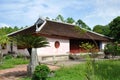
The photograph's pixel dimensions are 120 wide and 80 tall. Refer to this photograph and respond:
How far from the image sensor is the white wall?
77.3 ft

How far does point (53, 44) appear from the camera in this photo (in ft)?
79.1

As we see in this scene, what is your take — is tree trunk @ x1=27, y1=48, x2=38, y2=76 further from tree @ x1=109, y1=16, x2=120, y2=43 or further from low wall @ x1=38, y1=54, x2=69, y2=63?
tree @ x1=109, y1=16, x2=120, y2=43

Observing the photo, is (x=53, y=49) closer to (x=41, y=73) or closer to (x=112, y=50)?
(x=112, y=50)

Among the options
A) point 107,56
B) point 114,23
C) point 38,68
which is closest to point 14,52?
point 107,56

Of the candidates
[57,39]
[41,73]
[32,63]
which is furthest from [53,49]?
[41,73]

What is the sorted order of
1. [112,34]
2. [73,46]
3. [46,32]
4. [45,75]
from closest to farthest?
1. [45,75]
2. [46,32]
3. [73,46]
4. [112,34]

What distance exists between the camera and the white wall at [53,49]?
2355 centimetres

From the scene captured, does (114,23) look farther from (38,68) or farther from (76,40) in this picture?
(38,68)

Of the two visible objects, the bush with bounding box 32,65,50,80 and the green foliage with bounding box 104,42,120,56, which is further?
the green foliage with bounding box 104,42,120,56

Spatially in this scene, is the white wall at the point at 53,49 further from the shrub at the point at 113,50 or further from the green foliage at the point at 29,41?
the green foliage at the point at 29,41

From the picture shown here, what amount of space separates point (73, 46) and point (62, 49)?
9.02 ft

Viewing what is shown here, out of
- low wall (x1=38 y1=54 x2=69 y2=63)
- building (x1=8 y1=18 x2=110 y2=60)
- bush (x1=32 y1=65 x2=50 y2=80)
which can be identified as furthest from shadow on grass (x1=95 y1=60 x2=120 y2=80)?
building (x1=8 y1=18 x2=110 y2=60)

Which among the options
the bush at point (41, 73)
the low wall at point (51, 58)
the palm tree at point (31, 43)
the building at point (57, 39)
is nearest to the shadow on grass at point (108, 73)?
the bush at point (41, 73)

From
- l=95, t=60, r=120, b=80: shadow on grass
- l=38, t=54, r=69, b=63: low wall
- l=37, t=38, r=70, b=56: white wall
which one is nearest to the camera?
l=95, t=60, r=120, b=80: shadow on grass
